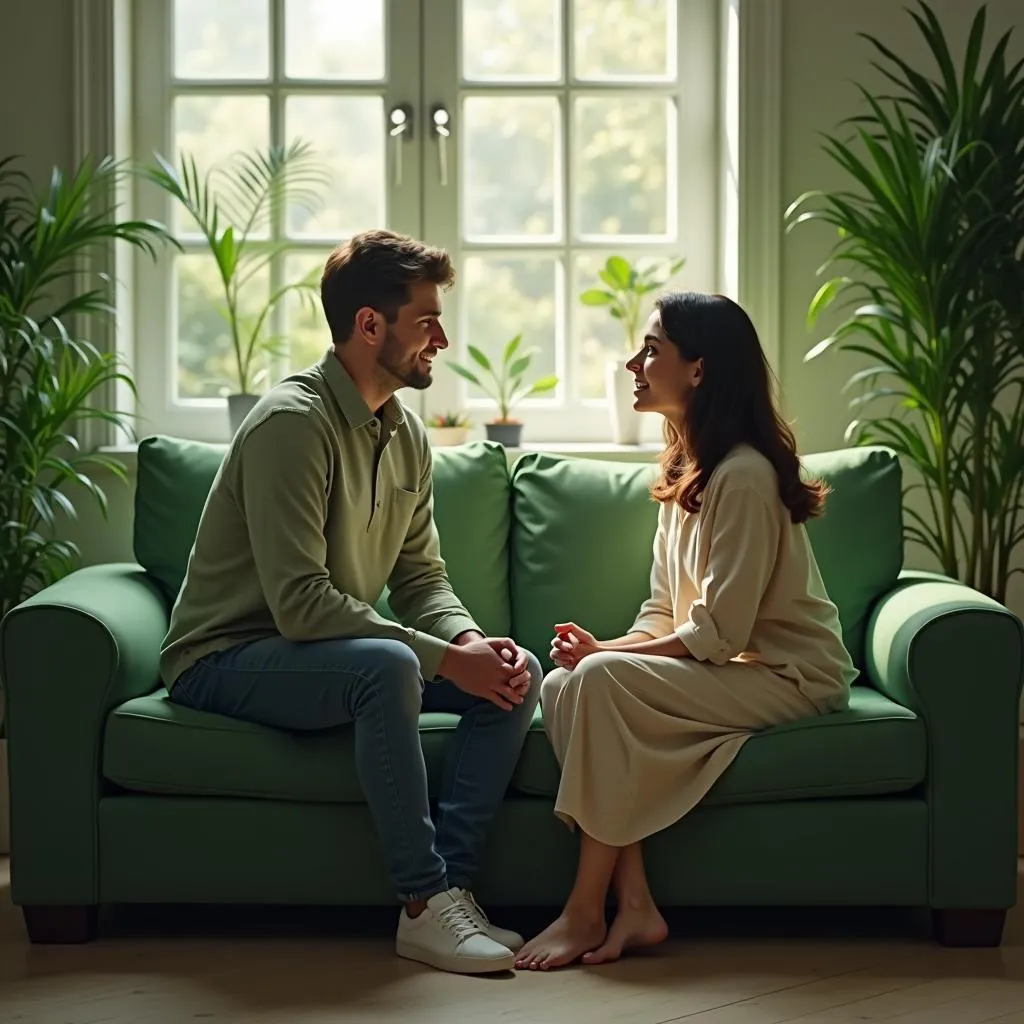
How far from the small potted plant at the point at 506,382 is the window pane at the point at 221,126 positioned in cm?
79

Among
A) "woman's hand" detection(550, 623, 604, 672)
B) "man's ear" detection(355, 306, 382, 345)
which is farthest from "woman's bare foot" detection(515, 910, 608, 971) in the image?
"man's ear" detection(355, 306, 382, 345)

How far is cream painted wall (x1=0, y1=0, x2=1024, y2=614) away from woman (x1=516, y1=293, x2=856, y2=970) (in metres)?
0.94

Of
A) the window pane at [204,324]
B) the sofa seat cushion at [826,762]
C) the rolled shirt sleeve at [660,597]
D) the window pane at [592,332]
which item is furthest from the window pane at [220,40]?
the sofa seat cushion at [826,762]

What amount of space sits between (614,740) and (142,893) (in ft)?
2.93

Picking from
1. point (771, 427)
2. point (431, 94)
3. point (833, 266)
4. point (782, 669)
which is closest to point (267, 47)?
point (431, 94)

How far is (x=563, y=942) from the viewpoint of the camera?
2641 millimetres

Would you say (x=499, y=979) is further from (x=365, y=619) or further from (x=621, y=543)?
(x=621, y=543)

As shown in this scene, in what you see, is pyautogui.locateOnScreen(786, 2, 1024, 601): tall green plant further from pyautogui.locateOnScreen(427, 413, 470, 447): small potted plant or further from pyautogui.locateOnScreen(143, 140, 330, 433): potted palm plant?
pyautogui.locateOnScreen(143, 140, 330, 433): potted palm plant

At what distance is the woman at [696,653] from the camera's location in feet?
8.78

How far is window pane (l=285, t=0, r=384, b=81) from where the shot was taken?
403cm

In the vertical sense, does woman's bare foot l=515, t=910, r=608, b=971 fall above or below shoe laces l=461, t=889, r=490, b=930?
below

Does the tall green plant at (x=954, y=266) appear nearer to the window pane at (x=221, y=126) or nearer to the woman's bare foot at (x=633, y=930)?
the woman's bare foot at (x=633, y=930)

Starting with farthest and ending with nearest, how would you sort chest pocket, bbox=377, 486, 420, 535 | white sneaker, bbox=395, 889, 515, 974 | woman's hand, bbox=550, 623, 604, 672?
1. chest pocket, bbox=377, 486, 420, 535
2. woman's hand, bbox=550, 623, 604, 672
3. white sneaker, bbox=395, 889, 515, 974

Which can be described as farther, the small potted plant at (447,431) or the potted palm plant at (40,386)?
the small potted plant at (447,431)
